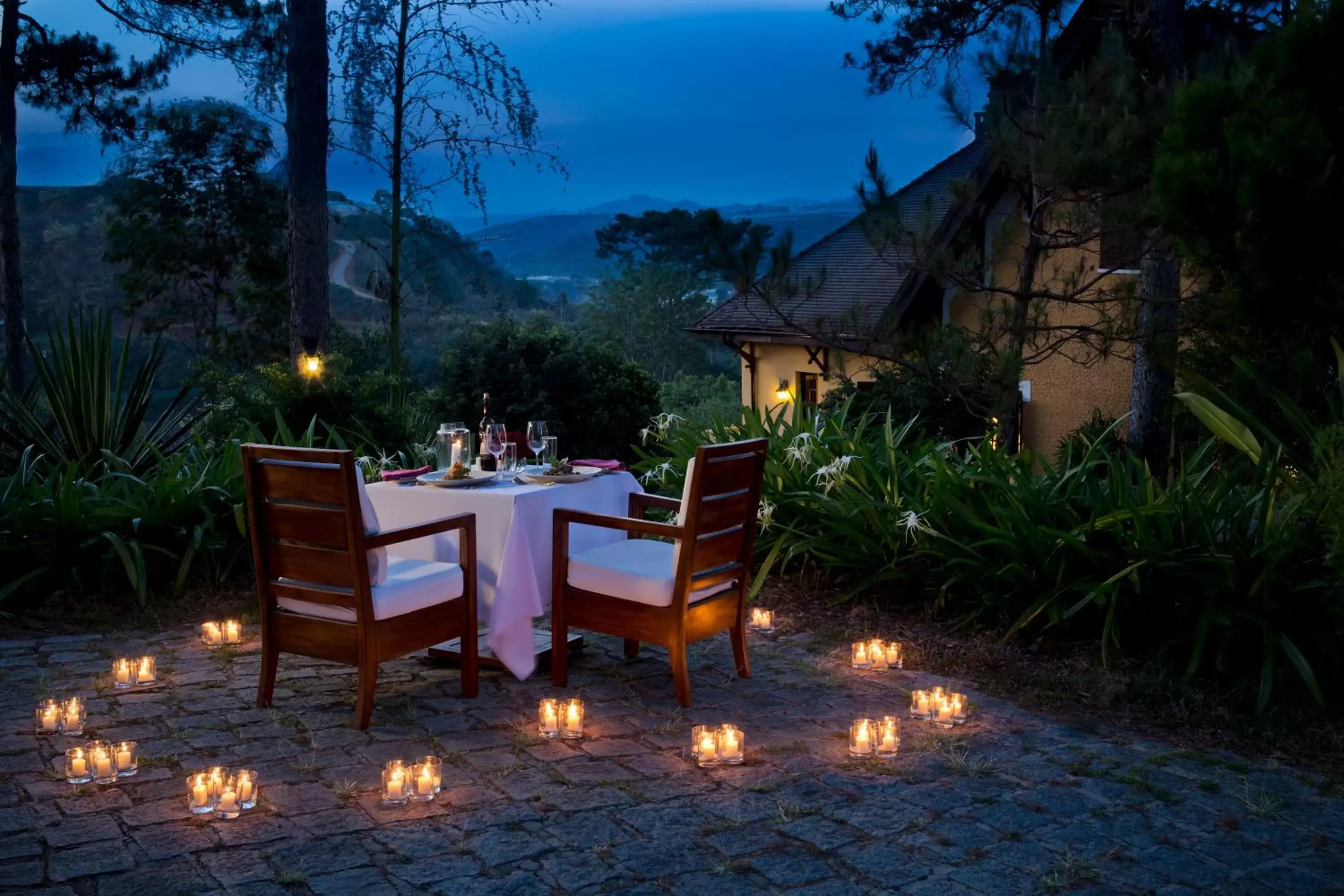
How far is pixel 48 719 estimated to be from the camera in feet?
12.0

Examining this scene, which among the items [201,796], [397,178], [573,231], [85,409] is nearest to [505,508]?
[201,796]

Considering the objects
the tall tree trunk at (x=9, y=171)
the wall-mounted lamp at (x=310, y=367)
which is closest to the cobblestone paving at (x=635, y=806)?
the wall-mounted lamp at (x=310, y=367)

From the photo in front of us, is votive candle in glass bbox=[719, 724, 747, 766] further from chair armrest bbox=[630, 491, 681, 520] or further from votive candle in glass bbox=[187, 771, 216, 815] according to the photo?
votive candle in glass bbox=[187, 771, 216, 815]

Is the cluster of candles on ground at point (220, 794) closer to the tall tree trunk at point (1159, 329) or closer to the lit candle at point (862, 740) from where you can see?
the lit candle at point (862, 740)

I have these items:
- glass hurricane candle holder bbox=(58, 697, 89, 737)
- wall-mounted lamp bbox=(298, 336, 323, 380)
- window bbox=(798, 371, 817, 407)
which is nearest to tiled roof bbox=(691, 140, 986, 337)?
window bbox=(798, 371, 817, 407)

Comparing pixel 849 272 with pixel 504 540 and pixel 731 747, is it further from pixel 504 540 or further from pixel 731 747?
pixel 731 747

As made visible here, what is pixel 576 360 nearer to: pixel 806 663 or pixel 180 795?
pixel 806 663

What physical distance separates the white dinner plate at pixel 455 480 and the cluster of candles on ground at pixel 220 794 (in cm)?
152

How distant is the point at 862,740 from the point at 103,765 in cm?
219

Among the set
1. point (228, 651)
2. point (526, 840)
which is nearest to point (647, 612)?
point (526, 840)

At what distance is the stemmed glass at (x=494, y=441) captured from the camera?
4.65 metres

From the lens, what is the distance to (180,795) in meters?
3.16

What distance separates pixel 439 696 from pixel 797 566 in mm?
2264

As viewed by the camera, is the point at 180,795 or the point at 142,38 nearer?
the point at 180,795
